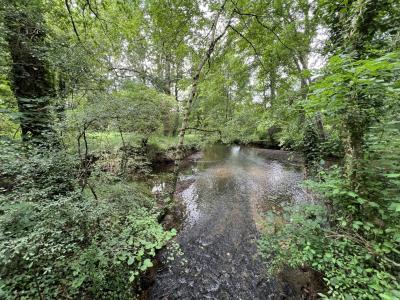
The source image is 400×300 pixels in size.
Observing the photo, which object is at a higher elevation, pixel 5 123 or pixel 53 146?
pixel 5 123

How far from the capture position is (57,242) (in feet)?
7.26

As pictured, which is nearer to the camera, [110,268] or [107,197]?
[110,268]

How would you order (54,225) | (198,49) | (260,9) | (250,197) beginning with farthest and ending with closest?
(250,197), (198,49), (260,9), (54,225)

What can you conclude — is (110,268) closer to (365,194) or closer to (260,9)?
(365,194)

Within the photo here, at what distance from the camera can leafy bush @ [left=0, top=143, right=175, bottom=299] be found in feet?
6.12

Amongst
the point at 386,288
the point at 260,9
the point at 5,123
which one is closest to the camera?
the point at 386,288

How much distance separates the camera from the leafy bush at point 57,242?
73.4 inches

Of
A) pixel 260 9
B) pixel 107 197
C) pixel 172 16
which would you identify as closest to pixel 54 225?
pixel 107 197

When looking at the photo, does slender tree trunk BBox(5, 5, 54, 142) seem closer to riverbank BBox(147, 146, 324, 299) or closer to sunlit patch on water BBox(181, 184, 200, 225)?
riverbank BBox(147, 146, 324, 299)

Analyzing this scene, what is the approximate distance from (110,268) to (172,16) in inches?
214

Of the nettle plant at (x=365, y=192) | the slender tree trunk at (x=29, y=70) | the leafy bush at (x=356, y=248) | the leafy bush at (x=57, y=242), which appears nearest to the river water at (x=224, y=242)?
the leafy bush at (x=57, y=242)

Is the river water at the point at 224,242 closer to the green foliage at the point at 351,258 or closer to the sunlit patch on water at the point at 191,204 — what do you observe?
the sunlit patch on water at the point at 191,204

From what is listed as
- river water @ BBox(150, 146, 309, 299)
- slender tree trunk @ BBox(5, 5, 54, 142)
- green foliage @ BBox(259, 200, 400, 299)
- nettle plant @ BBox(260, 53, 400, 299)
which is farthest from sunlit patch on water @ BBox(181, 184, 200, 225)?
slender tree trunk @ BBox(5, 5, 54, 142)

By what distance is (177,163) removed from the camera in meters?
5.05
